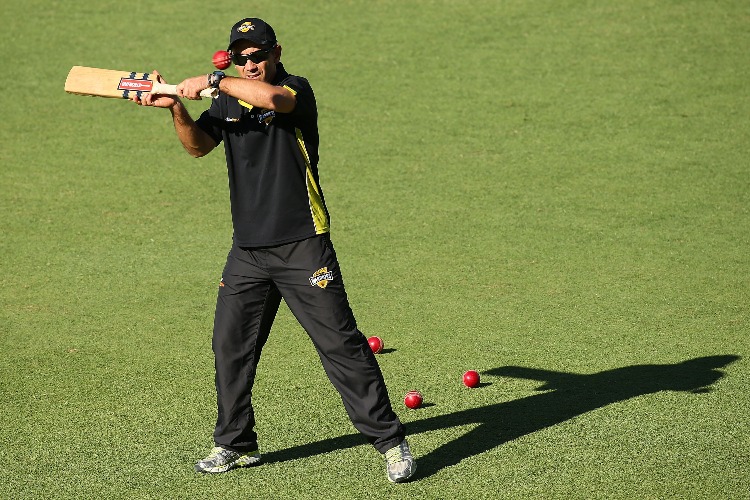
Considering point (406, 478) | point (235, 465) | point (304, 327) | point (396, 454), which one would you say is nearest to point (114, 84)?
point (304, 327)

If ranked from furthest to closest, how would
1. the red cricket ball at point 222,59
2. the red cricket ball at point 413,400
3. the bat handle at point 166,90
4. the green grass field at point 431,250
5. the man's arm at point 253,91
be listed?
the red cricket ball at point 413,400
the green grass field at point 431,250
the red cricket ball at point 222,59
the bat handle at point 166,90
the man's arm at point 253,91

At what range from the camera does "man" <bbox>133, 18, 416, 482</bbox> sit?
627cm

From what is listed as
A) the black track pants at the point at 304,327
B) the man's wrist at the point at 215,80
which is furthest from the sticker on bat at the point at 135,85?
the black track pants at the point at 304,327

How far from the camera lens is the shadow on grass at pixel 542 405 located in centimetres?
685

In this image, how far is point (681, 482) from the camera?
628 cm

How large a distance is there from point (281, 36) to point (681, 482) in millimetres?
11699

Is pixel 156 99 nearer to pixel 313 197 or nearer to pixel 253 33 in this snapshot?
pixel 253 33

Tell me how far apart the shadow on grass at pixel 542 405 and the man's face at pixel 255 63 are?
2.37 meters

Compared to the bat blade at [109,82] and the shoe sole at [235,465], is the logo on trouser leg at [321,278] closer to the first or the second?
the shoe sole at [235,465]

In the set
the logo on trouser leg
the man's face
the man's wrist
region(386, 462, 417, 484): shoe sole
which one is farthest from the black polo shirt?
region(386, 462, 417, 484): shoe sole

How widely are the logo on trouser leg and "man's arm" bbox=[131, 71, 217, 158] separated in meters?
1.03

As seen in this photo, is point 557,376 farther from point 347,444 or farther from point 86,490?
point 86,490

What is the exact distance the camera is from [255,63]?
6277 mm

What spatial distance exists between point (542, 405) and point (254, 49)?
10.6 feet
